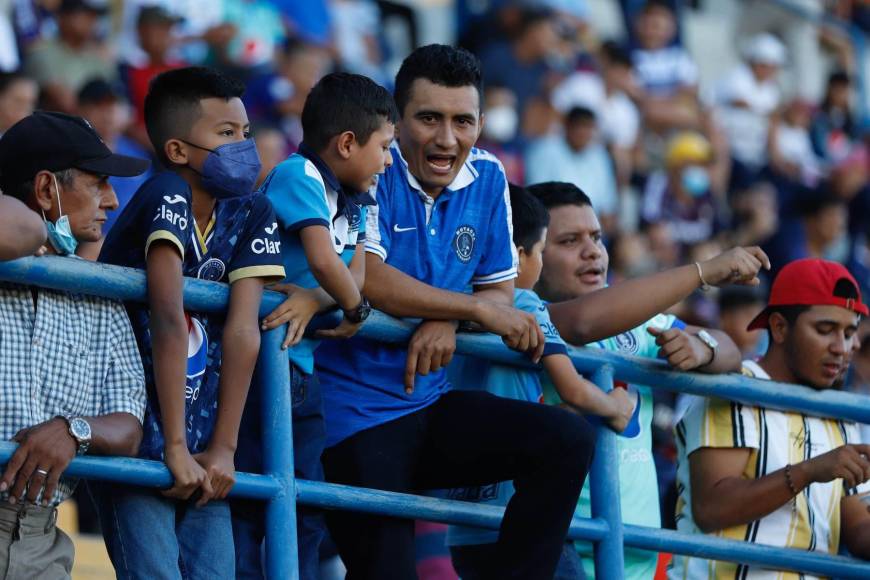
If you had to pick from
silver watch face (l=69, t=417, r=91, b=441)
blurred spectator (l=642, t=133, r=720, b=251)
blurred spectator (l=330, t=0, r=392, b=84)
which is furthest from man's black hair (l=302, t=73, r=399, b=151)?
blurred spectator (l=642, t=133, r=720, b=251)

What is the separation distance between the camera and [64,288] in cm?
340

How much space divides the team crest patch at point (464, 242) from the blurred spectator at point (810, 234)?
6.91 meters

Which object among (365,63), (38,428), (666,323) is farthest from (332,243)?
(365,63)

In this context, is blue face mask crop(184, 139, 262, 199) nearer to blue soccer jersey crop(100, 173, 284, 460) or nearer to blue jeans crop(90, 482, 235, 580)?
blue soccer jersey crop(100, 173, 284, 460)

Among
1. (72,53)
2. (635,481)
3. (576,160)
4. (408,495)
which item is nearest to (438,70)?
(408,495)

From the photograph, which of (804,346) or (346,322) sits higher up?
(804,346)

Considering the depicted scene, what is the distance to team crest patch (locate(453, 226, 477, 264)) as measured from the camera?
4348mm

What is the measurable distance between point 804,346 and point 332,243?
70.1 inches

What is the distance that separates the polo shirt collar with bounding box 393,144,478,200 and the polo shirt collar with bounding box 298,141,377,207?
167 millimetres

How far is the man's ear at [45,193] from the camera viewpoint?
3523mm

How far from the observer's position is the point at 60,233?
3.53 meters

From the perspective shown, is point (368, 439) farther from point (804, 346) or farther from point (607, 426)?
point (804, 346)

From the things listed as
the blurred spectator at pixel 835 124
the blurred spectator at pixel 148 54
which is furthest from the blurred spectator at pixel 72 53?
the blurred spectator at pixel 835 124

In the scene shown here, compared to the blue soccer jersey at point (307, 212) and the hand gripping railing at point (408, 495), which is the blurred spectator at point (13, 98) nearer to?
the blue soccer jersey at point (307, 212)
